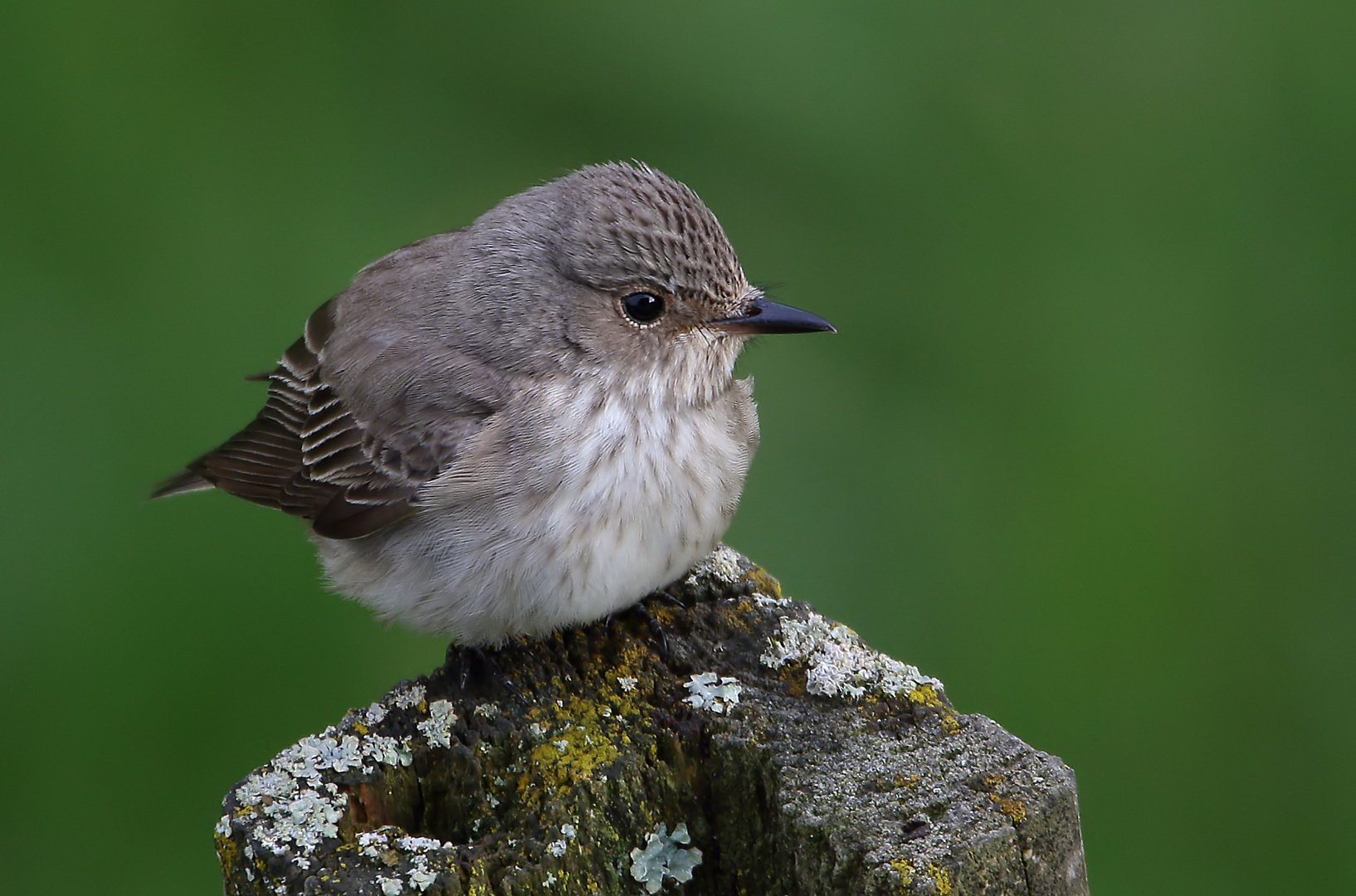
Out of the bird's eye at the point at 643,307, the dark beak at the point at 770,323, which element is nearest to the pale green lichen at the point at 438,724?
the bird's eye at the point at 643,307

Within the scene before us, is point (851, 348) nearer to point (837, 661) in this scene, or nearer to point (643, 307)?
point (643, 307)

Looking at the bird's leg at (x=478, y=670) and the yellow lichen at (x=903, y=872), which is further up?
the bird's leg at (x=478, y=670)

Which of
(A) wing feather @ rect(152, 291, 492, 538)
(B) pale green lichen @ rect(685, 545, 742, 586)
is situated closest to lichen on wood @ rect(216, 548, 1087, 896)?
(B) pale green lichen @ rect(685, 545, 742, 586)

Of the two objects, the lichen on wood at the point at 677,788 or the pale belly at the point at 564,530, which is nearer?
the lichen on wood at the point at 677,788

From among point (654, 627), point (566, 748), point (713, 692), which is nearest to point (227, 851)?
point (566, 748)

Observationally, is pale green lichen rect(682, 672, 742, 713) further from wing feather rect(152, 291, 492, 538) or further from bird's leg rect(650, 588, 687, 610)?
wing feather rect(152, 291, 492, 538)

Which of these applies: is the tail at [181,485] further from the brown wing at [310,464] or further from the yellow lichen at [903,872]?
the yellow lichen at [903,872]

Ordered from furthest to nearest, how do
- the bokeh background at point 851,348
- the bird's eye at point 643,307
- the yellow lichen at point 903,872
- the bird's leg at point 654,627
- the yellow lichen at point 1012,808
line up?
the bokeh background at point 851,348, the bird's eye at point 643,307, the bird's leg at point 654,627, the yellow lichen at point 1012,808, the yellow lichen at point 903,872
